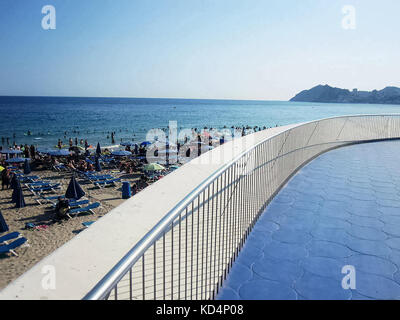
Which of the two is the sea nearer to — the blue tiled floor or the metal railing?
the metal railing

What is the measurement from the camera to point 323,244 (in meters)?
4.13

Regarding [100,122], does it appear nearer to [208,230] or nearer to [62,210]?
[62,210]

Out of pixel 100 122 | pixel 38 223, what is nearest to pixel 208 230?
pixel 38 223

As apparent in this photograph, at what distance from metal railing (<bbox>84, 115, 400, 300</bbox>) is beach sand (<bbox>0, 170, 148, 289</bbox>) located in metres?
8.14

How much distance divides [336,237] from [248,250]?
1.28 m

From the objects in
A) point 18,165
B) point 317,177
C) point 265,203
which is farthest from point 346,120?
point 18,165

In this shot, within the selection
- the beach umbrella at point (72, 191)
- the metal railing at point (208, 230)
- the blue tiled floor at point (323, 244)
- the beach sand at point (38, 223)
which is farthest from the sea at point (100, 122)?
the blue tiled floor at point (323, 244)

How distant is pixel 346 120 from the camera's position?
11.9 meters

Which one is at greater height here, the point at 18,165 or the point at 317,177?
the point at 317,177

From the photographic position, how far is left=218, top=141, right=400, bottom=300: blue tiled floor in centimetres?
322

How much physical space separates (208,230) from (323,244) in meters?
1.77

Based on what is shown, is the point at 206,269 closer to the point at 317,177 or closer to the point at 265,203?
the point at 265,203

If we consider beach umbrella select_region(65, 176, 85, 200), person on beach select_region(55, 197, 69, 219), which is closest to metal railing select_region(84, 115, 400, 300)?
person on beach select_region(55, 197, 69, 219)

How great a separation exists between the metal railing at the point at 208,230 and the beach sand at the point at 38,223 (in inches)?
321
